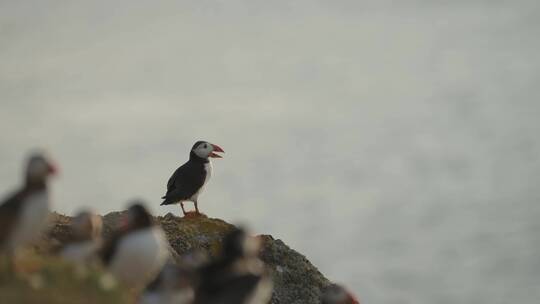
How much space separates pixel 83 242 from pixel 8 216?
1673mm

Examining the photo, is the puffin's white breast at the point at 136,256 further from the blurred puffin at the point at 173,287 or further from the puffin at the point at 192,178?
the puffin at the point at 192,178

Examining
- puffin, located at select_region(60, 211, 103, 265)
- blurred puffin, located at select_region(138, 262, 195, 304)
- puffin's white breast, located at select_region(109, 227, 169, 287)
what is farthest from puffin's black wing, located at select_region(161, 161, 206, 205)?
blurred puffin, located at select_region(138, 262, 195, 304)

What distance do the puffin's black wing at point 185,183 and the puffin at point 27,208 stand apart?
1339 cm

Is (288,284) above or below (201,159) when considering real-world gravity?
below

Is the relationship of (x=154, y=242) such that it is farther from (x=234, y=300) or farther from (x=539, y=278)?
(x=539, y=278)

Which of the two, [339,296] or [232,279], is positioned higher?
[339,296]

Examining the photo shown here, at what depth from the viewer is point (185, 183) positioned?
2939cm

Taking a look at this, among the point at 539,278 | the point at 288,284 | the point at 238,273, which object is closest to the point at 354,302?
the point at 288,284

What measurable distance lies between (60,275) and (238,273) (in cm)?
220

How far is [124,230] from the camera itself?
56.5 feet

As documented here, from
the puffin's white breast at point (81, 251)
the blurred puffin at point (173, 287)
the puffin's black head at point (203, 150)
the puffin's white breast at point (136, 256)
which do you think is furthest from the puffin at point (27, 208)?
the puffin's black head at point (203, 150)

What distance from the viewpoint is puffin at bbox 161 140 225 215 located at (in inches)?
1152

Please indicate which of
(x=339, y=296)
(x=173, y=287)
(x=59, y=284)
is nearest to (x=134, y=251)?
(x=173, y=287)

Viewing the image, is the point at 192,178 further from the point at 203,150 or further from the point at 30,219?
the point at 30,219
